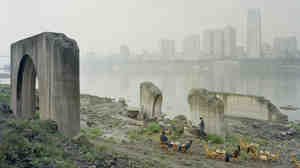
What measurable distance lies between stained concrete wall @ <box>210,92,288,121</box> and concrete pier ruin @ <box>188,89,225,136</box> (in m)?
6.36

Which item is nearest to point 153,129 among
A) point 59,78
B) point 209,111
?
point 209,111

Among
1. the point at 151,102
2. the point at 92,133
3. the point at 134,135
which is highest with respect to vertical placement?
the point at 151,102

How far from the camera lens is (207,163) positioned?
7207 millimetres

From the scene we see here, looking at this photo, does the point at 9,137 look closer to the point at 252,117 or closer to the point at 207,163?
the point at 207,163

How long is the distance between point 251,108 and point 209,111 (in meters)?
8.63

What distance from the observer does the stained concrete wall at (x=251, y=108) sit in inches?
688

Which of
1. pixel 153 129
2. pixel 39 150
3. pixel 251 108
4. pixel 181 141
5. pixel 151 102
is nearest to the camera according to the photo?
pixel 39 150

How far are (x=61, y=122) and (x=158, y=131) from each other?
4.84m

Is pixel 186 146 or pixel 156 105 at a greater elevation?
pixel 156 105

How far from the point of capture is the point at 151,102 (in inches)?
543

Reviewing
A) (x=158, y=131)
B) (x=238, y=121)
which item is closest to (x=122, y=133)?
(x=158, y=131)

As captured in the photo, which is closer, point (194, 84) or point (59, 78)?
point (59, 78)

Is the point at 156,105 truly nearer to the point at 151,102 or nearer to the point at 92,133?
the point at 151,102

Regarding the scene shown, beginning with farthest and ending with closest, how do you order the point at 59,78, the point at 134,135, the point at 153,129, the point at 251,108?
the point at 251,108
the point at 153,129
the point at 134,135
the point at 59,78
